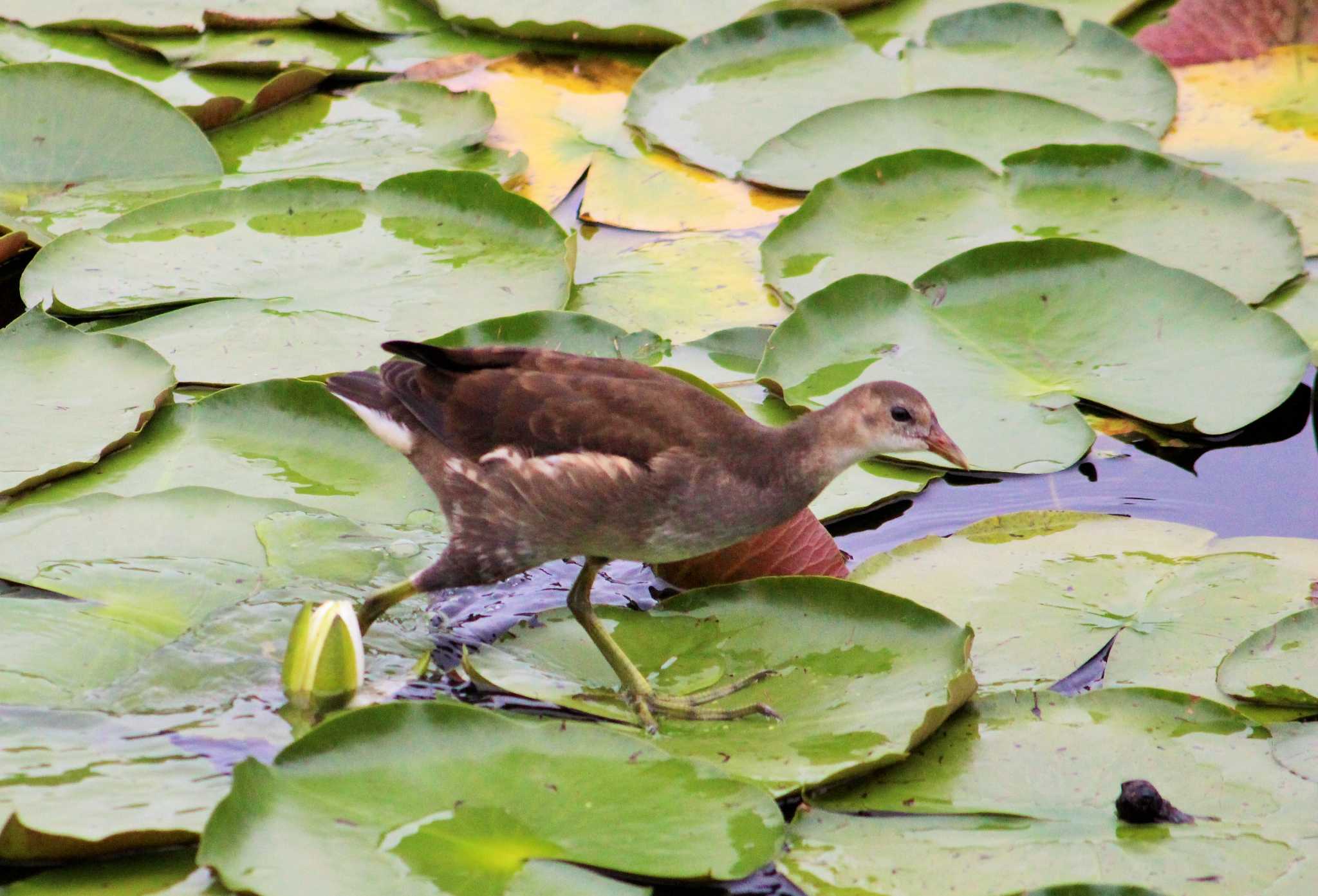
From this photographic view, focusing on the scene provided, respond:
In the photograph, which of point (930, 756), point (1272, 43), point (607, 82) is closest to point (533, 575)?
point (930, 756)

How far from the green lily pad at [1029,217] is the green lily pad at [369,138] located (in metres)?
1.20

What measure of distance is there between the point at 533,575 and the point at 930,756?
52.7 inches

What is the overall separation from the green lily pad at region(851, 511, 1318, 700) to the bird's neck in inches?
13.6

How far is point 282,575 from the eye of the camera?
11.7ft

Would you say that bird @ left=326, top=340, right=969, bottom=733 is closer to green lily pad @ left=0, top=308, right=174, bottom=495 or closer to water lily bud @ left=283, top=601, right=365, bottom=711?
water lily bud @ left=283, top=601, right=365, bottom=711

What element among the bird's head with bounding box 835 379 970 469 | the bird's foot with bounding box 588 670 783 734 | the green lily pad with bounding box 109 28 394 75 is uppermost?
the green lily pad with bounding box 109 28 394 75

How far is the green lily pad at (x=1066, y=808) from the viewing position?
2723 mm

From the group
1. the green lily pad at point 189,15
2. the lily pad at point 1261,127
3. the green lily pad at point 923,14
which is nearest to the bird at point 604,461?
the lily pad at point 1261,127

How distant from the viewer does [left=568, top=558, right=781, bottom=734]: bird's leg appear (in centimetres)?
323

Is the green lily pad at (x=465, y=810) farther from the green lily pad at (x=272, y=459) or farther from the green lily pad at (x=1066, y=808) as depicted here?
the green lily pad at (x=272, y=459)

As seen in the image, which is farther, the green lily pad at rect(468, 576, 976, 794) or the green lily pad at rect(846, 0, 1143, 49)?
the green lily pad at rect(846, 0, 1143, 49)

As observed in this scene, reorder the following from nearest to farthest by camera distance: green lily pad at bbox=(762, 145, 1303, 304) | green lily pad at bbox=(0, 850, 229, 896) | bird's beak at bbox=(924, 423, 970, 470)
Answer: green lily pad at bbox=(0, 850, 229, 896)
bird's beak at bbox=(924, 423, 970, 470)
green lily pad at bbox=(762, 145, 1303, 304)

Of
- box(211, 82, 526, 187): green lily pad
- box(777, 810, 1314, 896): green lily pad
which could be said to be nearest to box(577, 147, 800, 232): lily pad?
box(211, 82, 526, 187): green lily pad

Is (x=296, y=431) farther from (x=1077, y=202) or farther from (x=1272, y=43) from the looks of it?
(x=1272, y=43)
